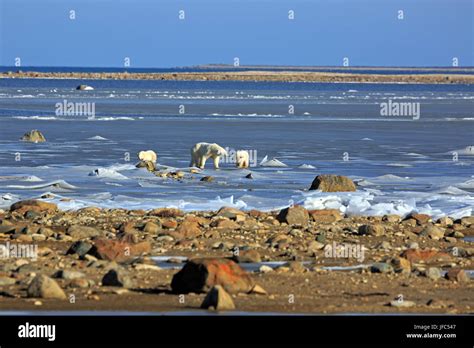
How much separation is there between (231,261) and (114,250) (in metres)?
2.35

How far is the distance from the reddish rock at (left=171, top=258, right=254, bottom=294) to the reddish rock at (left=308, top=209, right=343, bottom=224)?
5.97 m

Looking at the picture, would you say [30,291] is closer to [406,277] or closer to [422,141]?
[406,277]

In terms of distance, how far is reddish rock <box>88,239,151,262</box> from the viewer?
11875mm

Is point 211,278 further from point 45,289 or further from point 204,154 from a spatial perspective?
point 204,154

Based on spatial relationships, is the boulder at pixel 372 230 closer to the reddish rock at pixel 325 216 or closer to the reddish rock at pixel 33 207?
the reddish rock at pixel 325 216

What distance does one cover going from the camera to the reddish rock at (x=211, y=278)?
9711 millimetres

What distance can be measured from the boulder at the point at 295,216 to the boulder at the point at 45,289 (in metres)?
6.09

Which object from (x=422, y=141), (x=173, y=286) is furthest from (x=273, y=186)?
(x=422, y=141)

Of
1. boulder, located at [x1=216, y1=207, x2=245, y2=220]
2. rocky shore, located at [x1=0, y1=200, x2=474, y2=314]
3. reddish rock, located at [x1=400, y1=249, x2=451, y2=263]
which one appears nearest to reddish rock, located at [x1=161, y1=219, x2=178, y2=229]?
rocky shore, located at [x1=0, y1=200, x2=474, y2=314]

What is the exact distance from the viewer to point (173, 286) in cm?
987

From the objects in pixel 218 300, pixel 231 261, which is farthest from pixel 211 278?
pixel 218 300

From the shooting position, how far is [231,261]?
10016mm
